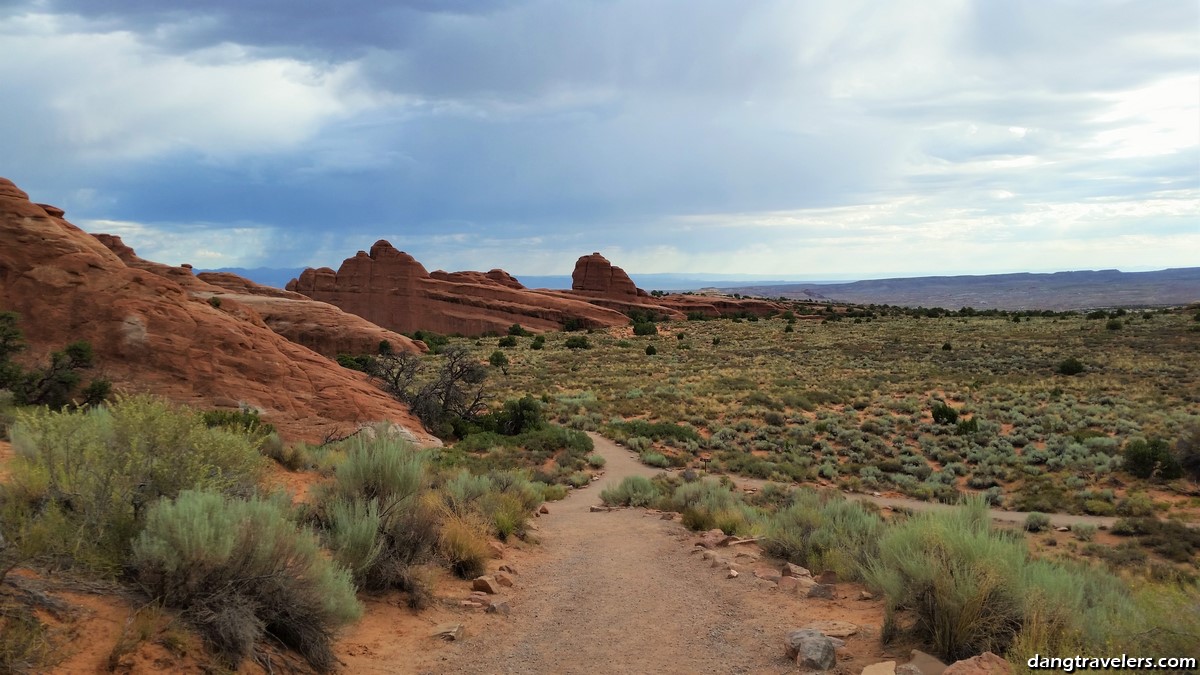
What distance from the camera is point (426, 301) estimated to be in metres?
72.6

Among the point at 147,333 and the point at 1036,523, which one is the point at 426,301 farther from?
the point at 1036,523

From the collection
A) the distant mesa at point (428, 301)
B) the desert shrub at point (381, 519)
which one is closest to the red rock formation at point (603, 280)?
the distant mesa at point (428, 301)

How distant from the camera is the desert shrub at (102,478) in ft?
14.5

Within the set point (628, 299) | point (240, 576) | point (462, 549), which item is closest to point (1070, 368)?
point (462, 549)

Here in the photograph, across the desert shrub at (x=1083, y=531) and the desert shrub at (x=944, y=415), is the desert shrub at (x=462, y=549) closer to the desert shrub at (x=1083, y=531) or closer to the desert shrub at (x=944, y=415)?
the desert shrub at (x=1083, y=531)

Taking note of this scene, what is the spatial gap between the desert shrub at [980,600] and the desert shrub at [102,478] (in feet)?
17.9

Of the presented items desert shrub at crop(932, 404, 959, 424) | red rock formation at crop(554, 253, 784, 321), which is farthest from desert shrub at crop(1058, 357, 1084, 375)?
red rock formation at crop(554, 253, 784, 321)

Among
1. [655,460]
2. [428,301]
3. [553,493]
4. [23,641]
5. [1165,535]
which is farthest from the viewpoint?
[428,301]

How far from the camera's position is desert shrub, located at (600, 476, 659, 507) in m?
13.1

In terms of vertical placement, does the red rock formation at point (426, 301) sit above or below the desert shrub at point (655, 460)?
above

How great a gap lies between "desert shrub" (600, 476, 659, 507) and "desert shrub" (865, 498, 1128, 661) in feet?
25.1

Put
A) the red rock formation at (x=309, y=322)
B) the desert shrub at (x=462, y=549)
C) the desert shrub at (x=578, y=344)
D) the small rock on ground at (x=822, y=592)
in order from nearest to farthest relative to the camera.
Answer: the small rock on ground at (x=822, y=592) < the desert shrub at (x=462, y=549) < the red rock formation at (x=309, y=322) < the desert shrub at (x=578, y=344)

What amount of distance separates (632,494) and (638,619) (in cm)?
680

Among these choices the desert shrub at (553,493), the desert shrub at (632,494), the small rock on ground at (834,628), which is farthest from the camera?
the desert shrub at (553,493)
